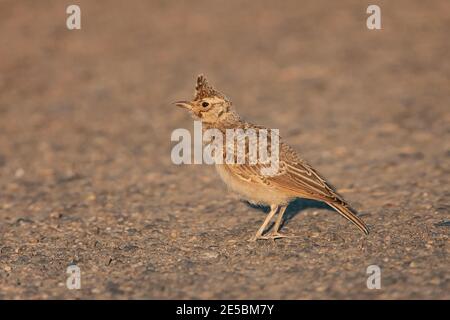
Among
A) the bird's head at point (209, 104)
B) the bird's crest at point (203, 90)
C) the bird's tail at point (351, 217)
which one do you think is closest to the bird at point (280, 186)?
the bird's tail at point (351, 217)

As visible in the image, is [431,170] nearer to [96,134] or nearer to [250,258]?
[250,258]

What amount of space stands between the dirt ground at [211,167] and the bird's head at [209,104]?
1.24 meters

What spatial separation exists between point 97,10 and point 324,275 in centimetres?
1471

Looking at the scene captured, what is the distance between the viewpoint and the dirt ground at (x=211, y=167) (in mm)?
6859

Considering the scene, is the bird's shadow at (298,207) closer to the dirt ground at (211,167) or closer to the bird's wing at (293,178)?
the dirt ground at (211,167)

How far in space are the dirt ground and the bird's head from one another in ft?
4.08

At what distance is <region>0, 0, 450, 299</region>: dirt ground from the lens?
Result: 686 centimetres

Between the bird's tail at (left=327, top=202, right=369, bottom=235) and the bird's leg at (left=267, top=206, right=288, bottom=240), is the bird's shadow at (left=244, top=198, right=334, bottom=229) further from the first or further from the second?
the bird's tail at (left=327, top=202, right=369, bottom=235)

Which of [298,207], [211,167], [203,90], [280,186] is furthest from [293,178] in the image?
[211,167]

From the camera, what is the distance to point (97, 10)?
1966 cm

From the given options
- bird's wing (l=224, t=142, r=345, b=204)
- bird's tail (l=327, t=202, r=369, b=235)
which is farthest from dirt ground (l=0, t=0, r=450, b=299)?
bird's wing (l=224, t=142, r=345, b=204)
